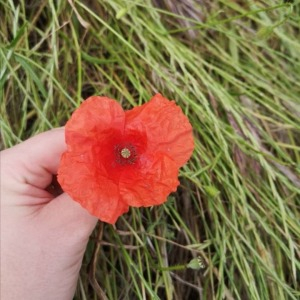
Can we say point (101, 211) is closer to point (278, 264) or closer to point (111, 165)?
point (111, 165)

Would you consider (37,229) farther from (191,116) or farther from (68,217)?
(191,116)

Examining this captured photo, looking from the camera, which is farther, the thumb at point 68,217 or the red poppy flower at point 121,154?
the thumb at point 68,217

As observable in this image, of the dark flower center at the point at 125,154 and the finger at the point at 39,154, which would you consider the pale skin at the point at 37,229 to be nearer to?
the finger at the point at 39,154

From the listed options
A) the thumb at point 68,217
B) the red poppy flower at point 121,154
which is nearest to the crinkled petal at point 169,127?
the red poppy flower at point 121,154

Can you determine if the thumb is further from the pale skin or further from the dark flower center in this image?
the dark flower center

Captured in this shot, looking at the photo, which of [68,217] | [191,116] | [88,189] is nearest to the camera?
[88,189]

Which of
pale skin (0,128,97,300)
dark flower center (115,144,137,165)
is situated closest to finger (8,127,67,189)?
pale skin (0,128,97,300)

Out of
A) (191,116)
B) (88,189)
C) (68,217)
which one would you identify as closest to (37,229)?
(68,217)
